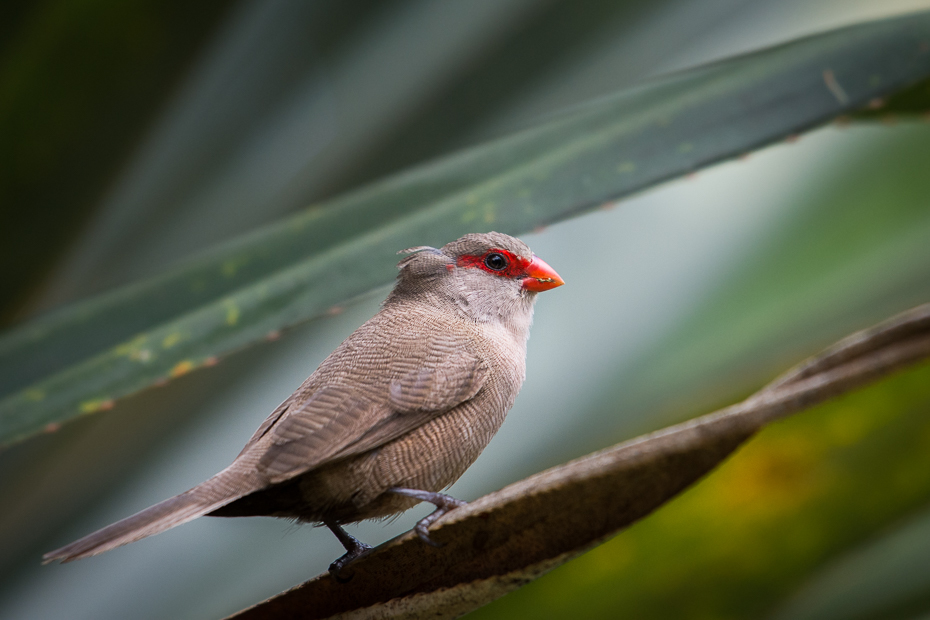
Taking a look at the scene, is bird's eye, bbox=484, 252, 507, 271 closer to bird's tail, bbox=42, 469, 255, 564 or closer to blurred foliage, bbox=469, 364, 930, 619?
blurred foliage, bbox=469, 364, 930, 619

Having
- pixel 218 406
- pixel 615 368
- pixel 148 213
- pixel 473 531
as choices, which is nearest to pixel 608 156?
pixel 615 368

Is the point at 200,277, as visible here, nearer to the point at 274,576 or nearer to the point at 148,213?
the point at 148,213

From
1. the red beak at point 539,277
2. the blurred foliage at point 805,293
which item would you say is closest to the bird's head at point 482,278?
the red beak at point 539,277

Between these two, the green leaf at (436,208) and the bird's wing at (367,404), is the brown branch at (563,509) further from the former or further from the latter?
the green leaf at (436,208)

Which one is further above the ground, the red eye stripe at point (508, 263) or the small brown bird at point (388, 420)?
the red eye stripe at point (508, 263)

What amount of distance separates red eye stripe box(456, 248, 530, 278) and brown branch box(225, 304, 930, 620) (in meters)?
0.89

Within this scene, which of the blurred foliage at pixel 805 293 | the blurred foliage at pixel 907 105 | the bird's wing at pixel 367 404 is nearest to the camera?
the bird's wing at pixel 367 404

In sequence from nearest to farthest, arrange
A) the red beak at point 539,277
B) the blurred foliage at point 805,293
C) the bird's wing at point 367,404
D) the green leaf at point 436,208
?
the bird's wing at point 367,404, the green leaf at point 436,208, the red beak at point 539,277, the blurred foliage at point 805,293

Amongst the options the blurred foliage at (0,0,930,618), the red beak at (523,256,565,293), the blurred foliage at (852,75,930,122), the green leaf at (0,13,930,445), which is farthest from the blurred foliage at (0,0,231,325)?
the blurred foliage at (852,75,930,122)

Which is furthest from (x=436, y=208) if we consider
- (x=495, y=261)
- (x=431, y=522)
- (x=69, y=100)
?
(x=69, y=100)

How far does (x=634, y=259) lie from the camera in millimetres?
2465

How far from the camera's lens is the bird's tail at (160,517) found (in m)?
1.06

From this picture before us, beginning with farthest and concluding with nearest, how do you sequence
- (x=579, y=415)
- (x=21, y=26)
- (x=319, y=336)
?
1. (x=319, y=336)
2. (x=579, y=415)
3. (x=21, y=26)

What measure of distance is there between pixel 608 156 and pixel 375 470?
87cm
